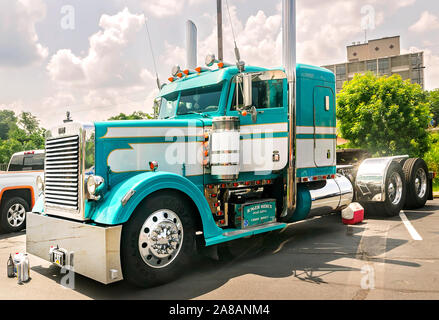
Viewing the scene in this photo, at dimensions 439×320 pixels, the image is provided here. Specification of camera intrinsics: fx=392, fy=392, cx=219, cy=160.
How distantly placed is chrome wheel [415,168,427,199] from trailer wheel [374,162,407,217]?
101cm

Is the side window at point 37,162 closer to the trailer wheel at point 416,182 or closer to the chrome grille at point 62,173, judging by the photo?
the chrome grille at point 62,173

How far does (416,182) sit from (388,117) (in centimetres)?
628

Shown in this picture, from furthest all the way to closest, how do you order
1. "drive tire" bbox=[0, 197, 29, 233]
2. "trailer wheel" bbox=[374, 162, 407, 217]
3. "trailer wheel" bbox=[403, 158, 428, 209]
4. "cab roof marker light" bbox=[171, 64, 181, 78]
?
1. "trailer wheel" bbox=[403, 158, 428, 209]
2. "trailer wheel" bbox=[374, 162, 407, 217]
3. "drive tire" bbox=[0, 197, 29, 233]
4. "cab roof marker light" bbox=[171, 64, 181, 78]

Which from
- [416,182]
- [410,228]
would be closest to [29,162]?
[410,228]

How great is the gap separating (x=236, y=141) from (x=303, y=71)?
232cm

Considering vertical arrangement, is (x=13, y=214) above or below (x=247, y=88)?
below

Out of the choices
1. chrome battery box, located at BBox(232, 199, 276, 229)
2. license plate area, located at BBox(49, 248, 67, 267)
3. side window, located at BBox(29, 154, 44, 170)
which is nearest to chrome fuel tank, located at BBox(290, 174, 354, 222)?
chrome battery box, located at BBox(232, 199, 276, 229)

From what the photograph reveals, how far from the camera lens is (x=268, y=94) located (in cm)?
636

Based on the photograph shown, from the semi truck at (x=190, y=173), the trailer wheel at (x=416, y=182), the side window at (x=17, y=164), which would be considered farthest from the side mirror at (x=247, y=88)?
the side window at (x=17, y=164)

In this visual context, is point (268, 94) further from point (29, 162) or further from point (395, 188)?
point (29, 162)

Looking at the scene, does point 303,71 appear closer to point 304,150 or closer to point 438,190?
point 304,150

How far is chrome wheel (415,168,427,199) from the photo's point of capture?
1072cm

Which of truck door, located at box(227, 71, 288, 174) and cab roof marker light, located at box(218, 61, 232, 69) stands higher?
cab roof marker light, located at box(218, 61, 232, 69)

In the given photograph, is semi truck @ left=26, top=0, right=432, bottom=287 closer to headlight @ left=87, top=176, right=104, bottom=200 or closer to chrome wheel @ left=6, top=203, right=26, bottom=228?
headlight @ left=87, top=176, right=104, bottom=200
